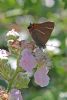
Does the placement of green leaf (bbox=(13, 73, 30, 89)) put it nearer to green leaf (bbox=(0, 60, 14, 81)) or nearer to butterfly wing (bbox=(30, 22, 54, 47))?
green leaf (bbox=(0, 60, 14, 81))

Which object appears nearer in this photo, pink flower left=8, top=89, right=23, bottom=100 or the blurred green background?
pink flower left=8, top=89, right=23, bottom=100

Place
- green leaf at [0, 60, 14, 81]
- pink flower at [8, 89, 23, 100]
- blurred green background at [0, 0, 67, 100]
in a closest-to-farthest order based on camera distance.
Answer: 1. pink flower at [8, 89, 23, 100]
2. green leaf at [0, 60, 14, 81]
3. blurred green background at [0, 0, 67, 100]

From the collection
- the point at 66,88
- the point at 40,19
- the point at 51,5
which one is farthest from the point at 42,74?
the point at 40,19

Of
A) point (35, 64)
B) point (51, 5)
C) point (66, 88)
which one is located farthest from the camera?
point (51, 5)

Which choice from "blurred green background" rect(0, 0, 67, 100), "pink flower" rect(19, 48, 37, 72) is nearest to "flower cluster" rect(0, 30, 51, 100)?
"pink flower" rect(19, 48, 37, 72)

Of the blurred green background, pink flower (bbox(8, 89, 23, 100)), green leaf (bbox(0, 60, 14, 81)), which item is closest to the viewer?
pink flower (bbox(8, 89, 23, 100))

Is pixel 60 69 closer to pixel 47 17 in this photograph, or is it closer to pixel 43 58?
pixel 47 17

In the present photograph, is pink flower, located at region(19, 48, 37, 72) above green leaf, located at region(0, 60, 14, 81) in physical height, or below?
above
